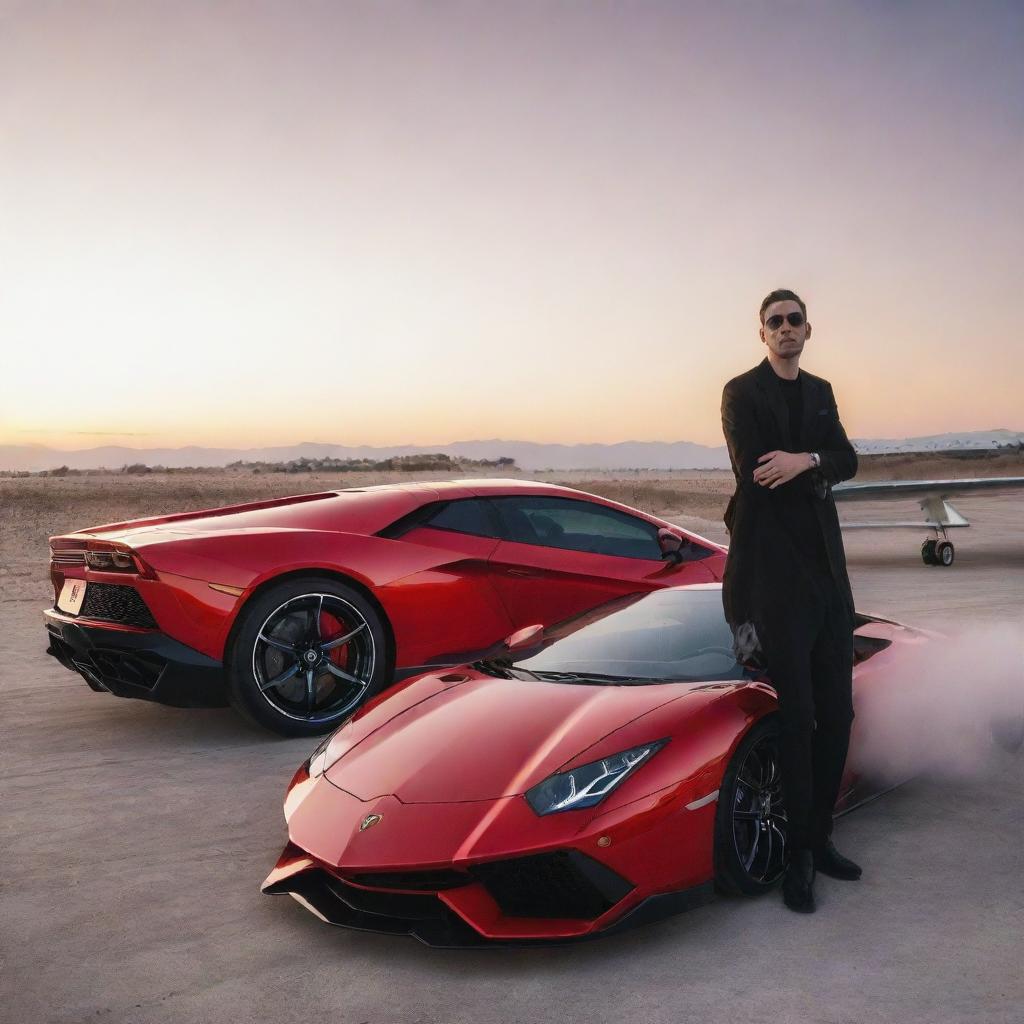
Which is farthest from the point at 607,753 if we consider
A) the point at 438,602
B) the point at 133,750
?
the point at 133,750

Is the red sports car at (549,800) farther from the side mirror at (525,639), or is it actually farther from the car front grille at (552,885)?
the side mirror at (525,639)

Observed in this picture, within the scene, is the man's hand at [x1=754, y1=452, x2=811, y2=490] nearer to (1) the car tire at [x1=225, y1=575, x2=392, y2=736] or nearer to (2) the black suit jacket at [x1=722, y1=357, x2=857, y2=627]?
(2) the black suit jacket at [x1=722, y1=357, x2=857, y2=627]

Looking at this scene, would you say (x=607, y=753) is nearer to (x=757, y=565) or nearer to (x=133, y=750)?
(x=757, y=565)

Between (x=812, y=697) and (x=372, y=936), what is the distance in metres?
1.69

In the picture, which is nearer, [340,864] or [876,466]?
[340,864]

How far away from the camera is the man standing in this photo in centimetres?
383

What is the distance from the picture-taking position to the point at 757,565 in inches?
155

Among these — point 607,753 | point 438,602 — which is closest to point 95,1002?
point 607,753

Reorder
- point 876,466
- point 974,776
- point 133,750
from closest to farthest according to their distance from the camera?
point 974,776
point 133,750
point 876,466

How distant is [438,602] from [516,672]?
7.06 ft

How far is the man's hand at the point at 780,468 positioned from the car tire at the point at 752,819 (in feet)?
2.75

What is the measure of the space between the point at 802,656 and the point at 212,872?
2.31m

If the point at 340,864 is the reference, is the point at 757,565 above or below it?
above

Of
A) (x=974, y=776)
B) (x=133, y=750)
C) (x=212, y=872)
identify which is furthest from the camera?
(x=133, y=750)
